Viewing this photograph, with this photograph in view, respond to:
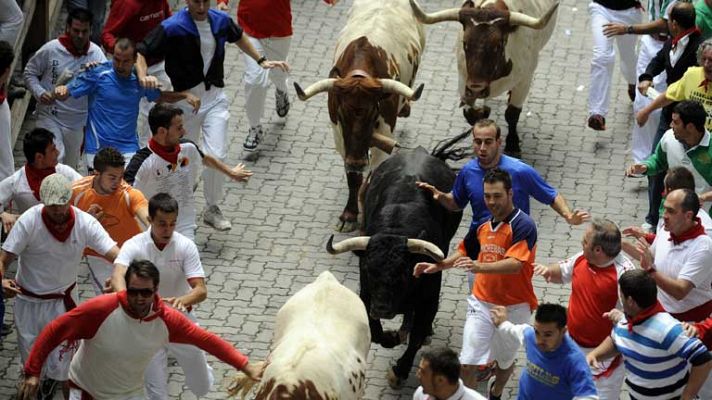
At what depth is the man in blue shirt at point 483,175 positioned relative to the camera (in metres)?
12.6

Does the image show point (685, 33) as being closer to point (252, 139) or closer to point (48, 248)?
point (252, 139)

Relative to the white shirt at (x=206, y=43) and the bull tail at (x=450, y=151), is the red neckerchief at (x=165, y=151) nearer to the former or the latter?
the white shirt at (x=206, y=43)

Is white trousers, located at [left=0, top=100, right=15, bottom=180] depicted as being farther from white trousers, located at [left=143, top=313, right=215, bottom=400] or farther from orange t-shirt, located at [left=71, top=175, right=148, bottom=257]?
white trousers, located at [left=143, top=313, right=215, bottom=400]

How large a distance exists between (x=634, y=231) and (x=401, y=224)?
184 centimetres

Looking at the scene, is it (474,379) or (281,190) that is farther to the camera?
(281,190)

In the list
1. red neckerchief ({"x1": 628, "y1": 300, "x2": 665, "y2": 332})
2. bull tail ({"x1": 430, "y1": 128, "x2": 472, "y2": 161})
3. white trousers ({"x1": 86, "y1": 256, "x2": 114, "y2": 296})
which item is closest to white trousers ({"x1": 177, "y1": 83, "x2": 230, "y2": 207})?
bull tail ({"x1": 430, "y1": 128, "x2": 472, "y2": 161})

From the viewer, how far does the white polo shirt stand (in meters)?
11.7

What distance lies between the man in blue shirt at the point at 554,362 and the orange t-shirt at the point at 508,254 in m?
1.13

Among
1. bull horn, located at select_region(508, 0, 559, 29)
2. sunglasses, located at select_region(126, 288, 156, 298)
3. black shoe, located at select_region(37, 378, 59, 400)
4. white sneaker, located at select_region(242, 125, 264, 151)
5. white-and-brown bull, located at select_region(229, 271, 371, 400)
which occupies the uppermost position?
sunglasses, located at select_region(126, 288, 156, 298)

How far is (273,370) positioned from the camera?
10.5 m

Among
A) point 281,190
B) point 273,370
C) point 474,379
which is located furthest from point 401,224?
point 281,190

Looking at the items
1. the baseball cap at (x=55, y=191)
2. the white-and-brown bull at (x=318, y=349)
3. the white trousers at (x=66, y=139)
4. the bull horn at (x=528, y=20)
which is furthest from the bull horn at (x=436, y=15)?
the baseball cap at (x=55, y=191)

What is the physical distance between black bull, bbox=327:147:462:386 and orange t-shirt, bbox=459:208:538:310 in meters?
0.50

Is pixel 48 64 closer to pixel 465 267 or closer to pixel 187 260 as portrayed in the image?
pixel 187 260
